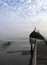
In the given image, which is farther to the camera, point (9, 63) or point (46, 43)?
point (46, 43)

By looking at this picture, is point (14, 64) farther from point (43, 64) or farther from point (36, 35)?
point (36, 35)

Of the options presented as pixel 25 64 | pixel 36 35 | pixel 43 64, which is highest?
pixel 36 35

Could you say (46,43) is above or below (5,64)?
above

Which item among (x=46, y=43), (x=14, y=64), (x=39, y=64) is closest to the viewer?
(x=39, y=64)

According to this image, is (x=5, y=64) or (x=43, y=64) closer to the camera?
(x=43, y=64)

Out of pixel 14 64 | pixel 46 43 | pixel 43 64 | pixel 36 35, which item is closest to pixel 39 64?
pixel 43 64

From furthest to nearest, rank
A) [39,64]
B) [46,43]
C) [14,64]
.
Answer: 1. [46,43]
2. [14,64]
3. [39,64]

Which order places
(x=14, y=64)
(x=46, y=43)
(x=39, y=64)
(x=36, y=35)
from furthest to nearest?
(x=36, y=35), (x=46, y=43), (x=14, y=64), (x=39, y=64)

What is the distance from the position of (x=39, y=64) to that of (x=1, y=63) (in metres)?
12.7

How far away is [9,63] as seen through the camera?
26391 millimetres

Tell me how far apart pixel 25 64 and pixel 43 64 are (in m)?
11.4

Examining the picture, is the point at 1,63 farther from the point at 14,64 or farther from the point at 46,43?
the point at 46,43

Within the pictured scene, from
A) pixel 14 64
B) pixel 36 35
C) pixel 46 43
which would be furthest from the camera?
pixel 36 35

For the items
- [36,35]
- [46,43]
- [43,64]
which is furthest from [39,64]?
[36,35]
